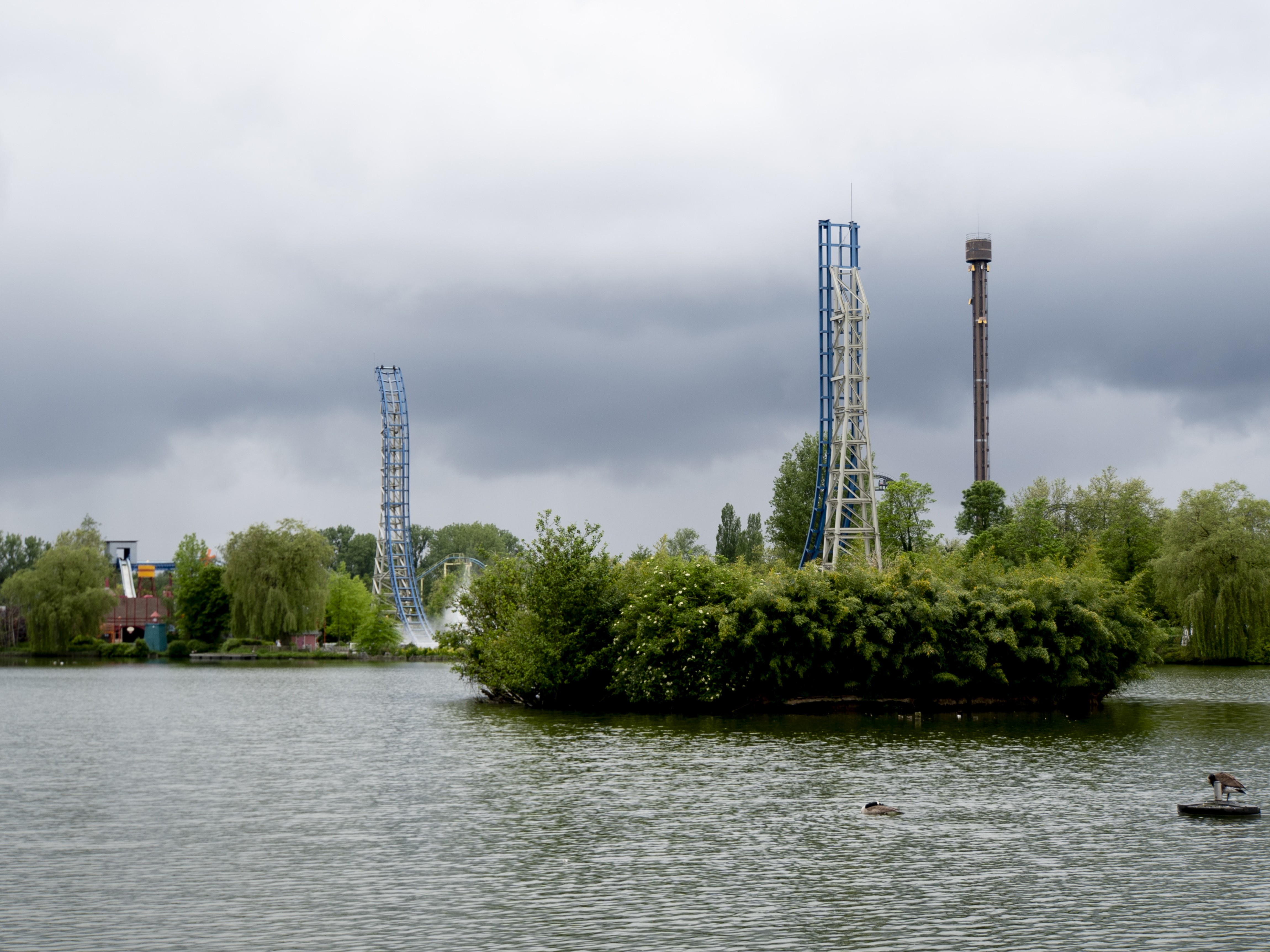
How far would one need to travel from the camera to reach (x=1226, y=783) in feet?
76.8

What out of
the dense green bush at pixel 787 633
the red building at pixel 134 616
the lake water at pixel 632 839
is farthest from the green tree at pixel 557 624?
the red building at pixel 134 616

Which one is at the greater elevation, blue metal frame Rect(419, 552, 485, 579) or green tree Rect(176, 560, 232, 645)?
blue metal frame Rect(419, 552, 485, 579)

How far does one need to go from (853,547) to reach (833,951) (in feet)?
200

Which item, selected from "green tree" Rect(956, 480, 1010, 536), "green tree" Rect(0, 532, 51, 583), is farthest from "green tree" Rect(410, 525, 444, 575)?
"green tree" Rect(956, 480, 1010, 536)

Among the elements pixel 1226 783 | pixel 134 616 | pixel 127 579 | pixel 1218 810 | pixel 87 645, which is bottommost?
pixel 87 645

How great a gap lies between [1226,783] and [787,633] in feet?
73.8

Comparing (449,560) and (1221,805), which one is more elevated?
(449,560)

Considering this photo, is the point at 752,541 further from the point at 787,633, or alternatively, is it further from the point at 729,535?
the point at 787,633

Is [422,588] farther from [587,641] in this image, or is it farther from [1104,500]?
[587,641]

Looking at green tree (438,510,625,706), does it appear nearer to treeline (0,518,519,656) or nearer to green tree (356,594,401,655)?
treeline (0,518,519,656)

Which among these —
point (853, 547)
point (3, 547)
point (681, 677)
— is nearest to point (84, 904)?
point (681, 677)

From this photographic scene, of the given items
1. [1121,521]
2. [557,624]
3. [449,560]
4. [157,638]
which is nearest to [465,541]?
[449,560]

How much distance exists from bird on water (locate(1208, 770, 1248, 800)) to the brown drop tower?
103m

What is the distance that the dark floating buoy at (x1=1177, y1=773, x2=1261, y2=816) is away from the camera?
23125 mm
